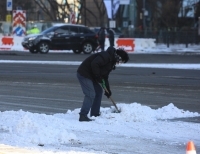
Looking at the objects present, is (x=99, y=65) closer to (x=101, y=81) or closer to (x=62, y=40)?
(x=101, y=81)

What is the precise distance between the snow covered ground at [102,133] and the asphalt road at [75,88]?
1668 mm


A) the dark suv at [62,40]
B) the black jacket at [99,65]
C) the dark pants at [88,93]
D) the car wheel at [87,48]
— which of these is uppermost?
the black jacket at [99,65]

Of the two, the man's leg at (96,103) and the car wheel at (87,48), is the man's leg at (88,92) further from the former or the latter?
the car wheel at (87,48)

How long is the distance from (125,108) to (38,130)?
249 cm

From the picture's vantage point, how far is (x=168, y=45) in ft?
163

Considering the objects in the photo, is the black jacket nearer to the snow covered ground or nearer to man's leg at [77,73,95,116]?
man's leg at [77,73,95,116]

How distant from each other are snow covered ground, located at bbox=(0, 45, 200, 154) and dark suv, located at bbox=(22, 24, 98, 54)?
25226mm

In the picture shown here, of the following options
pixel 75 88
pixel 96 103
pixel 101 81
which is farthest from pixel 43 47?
pixel 101 81

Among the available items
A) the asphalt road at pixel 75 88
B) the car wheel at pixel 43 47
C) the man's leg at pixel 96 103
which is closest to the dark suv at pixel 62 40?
the car wheel at pixel 43 47

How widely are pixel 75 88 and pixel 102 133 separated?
7.22m

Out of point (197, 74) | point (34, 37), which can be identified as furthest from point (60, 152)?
point (34, 37)

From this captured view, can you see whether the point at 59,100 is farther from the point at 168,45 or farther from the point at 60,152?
the point at 168,45

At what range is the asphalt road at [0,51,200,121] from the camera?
545 inches

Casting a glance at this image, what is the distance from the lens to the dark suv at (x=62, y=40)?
121 ft
